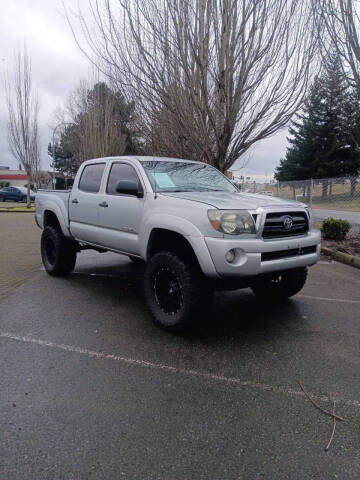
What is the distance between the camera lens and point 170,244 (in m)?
4.00

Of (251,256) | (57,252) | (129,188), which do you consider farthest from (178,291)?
(57,252)

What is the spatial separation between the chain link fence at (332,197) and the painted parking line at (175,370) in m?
8.02

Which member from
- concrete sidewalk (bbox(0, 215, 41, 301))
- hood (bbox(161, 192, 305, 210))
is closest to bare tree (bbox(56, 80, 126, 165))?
concrete sidewalk (bbox(0, 215, 41, 301))

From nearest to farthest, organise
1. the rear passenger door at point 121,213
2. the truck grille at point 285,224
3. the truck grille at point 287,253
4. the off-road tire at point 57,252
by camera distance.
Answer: the truck grille at point 287,253, the truck grille at point 285,224, the rear passenger door at point 121,213, the off-road tire at point 57,252

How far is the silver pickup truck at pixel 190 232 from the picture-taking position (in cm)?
348

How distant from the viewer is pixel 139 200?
4363mm

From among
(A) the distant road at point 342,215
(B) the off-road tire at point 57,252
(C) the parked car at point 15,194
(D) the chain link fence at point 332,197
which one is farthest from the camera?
(C) the parked car at point 15,194

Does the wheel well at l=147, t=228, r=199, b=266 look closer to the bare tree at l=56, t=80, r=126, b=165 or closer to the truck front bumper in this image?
the truck front bumper

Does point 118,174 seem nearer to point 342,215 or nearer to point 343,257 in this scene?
point 343,257

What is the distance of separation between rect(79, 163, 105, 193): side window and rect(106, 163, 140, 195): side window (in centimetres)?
27

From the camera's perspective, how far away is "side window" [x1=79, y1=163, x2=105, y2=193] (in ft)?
17.4

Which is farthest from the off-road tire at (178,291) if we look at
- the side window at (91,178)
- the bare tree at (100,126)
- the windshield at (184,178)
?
the bare tree at (100,126)

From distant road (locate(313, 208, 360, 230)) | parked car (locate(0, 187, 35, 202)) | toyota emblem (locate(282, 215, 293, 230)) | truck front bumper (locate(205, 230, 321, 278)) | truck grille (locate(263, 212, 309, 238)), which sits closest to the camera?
truck front bumper (locate(205, 230, 321, 278))

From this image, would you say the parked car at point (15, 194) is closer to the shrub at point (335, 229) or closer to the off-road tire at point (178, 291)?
the shrub at point (335, 229)
